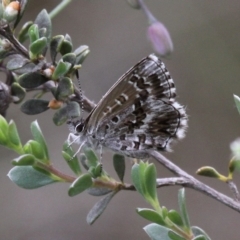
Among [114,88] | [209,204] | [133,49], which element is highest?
[114,88]

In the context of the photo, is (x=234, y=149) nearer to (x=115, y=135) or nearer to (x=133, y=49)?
(x=115, y=135)

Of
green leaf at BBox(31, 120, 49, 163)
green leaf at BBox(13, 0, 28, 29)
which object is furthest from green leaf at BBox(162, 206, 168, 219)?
green leaf at BBox(13, 0, 28, 29)

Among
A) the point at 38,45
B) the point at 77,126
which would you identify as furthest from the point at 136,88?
the point at 38,45

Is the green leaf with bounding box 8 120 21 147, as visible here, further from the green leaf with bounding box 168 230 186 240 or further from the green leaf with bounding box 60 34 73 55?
the green leaf with bounding box 168 230 186 240

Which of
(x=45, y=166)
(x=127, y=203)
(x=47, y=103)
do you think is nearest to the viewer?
(x=45, y=166)

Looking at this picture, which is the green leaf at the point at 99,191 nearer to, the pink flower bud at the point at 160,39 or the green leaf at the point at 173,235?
the green leaf at the point at 173,235

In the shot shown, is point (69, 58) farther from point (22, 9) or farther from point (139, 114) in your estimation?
point (139, 114)

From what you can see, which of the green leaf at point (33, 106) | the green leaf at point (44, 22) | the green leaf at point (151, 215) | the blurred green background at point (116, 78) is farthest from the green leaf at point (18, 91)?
the blurred green background at point (116, 78)

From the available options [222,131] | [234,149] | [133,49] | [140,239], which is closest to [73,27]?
[133,49]
